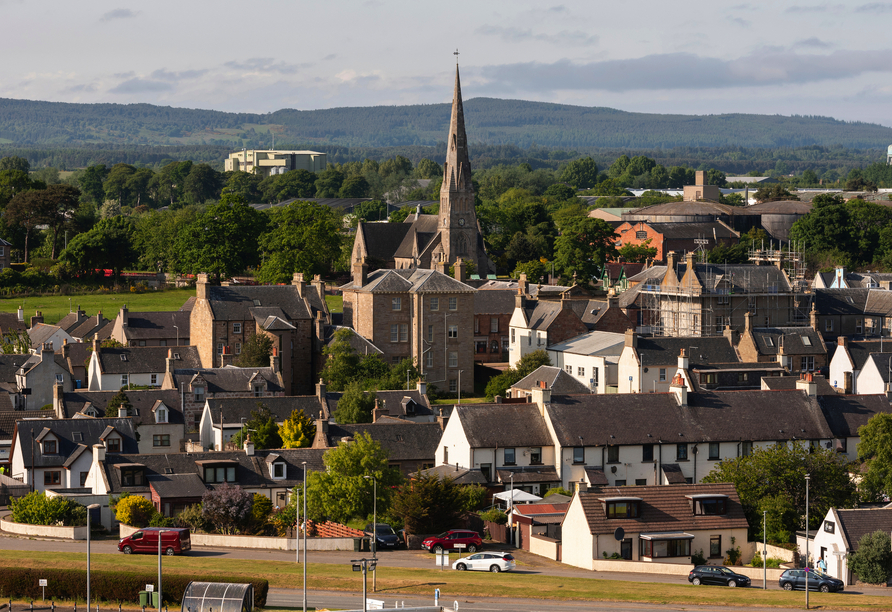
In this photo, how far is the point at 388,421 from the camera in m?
77.1

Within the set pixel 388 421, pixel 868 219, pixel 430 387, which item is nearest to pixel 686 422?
pixel 388 421

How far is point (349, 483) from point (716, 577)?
1824 centimetres

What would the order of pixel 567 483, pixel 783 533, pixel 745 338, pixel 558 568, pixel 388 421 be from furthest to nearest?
pixel 745 338, pixel 388 421, pixel 567 483, pixel 783 533, pixel 558 568

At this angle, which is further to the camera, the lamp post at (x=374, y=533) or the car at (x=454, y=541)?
the car at (x=454, y=541)

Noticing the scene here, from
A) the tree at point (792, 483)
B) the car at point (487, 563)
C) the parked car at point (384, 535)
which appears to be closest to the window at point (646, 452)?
the tree at point (792, 483)

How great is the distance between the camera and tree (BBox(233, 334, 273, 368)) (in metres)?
94.9

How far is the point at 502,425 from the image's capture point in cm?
7062

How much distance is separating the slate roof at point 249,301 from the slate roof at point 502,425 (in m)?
31.9

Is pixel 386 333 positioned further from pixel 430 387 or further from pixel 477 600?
pixel 477 600

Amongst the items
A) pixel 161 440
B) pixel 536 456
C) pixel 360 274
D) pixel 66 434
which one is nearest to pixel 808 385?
pixel 536 456

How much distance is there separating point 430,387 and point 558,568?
41724 mm

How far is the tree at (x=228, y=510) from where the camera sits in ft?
203

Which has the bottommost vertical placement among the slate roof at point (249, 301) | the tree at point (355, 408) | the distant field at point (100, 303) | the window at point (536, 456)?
the window at point (536, 456)

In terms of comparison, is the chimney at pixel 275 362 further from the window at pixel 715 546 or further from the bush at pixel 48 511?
the window at pixel 715 546
